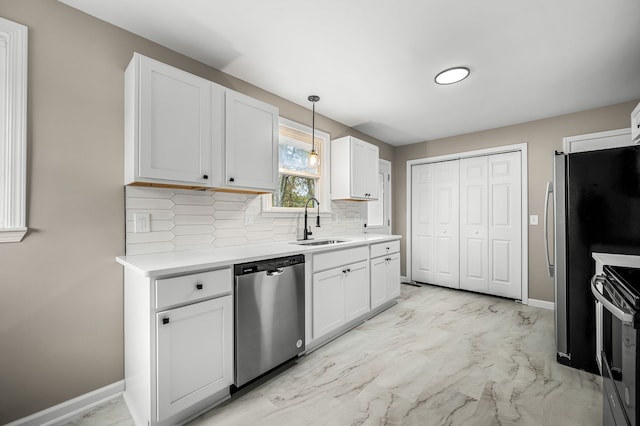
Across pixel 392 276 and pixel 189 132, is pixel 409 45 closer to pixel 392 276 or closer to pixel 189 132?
pixel 189 132

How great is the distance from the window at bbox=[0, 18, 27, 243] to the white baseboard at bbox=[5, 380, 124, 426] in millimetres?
1008

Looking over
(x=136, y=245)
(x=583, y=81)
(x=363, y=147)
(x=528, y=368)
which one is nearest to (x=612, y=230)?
(x=528, y=368)

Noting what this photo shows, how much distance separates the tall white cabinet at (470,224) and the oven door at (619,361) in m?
2.79

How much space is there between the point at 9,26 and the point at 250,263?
1.87 m

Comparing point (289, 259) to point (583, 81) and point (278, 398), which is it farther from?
point (583, 81)

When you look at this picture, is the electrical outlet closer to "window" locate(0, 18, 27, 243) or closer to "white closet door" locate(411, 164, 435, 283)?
"window" locate(0, 18, 27, 243)

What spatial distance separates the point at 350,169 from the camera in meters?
3.58

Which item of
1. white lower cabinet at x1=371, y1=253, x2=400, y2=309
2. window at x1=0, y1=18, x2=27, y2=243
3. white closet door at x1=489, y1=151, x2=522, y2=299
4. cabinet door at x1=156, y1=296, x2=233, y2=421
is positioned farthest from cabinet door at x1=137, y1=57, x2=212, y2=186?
white closet door at x1=489, y1=151, x2=522, y2=299

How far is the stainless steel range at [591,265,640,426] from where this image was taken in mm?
990

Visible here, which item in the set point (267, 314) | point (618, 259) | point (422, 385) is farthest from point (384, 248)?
point (618, 259)

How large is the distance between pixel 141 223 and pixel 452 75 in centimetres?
283

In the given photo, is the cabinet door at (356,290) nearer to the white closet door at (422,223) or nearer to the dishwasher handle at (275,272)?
the dishwasher handle at (275,272)

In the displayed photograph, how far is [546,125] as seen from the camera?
12.1ft

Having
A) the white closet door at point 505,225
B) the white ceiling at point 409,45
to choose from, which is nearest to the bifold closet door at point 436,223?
the white closet door at point 505,225
